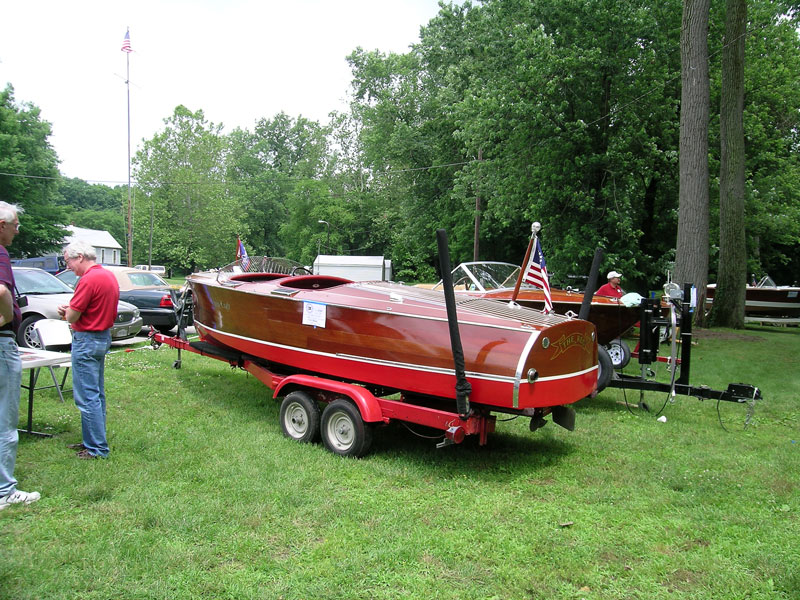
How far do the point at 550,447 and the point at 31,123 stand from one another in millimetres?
47131

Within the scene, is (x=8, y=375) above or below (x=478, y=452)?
above

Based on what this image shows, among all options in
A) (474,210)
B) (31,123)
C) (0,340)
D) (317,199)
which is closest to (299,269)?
(0,340)

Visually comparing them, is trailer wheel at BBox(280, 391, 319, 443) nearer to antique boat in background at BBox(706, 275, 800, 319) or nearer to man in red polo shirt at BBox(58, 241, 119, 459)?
man in red polo shirt at BBox(58, 241, 119, 459)

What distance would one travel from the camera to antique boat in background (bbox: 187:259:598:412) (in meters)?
4.93

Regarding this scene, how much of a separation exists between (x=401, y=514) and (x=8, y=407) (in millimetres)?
2873

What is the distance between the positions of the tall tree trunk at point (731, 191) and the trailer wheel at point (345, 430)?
1487 cm

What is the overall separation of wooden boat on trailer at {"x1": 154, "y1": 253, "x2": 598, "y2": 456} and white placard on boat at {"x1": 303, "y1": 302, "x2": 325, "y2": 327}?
0.01 m

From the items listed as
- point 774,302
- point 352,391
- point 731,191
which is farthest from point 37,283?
point 774,302

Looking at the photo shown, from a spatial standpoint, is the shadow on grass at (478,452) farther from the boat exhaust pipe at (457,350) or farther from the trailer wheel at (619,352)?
the trailer wheel at (619,352)

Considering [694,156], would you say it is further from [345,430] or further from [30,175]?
[30,175]

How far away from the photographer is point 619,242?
18609mm

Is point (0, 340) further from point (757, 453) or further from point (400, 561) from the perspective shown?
point (757, 453)

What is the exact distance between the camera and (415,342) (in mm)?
5285

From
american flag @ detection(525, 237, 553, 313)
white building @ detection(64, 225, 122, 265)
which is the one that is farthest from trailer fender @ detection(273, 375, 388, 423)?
white building @ detection(64, 225, 122, 265)
